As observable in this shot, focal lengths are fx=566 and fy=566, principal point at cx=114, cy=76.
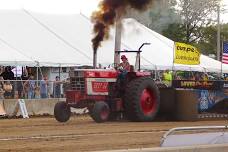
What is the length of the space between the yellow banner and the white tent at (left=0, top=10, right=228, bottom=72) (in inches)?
70.7

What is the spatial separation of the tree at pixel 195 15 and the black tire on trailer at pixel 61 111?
7642mm

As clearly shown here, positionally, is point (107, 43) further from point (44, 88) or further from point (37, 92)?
point (37, 92)

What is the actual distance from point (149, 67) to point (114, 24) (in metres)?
10.4

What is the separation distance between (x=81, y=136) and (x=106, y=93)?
138 inches

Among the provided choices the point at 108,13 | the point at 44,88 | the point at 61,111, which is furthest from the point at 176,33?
the point at 61,111

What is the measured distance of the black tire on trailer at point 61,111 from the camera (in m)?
14.6

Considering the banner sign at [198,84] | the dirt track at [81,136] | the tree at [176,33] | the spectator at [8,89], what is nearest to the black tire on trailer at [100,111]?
the dirt track at [81,136]

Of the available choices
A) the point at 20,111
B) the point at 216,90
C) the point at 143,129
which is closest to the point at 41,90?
the point at 20,111

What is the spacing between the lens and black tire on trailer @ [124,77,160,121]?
14.5m

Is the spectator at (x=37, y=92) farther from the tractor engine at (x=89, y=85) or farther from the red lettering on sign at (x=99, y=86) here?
the red lettering on sign at (x=99, y=86)

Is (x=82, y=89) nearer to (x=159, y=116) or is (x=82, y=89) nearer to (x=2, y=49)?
(x=159, y=116)

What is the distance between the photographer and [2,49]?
22062mm

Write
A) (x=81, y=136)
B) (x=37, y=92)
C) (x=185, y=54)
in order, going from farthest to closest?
1. (x=185, y=54)
2. (x=37, y=92)
3. (x=81, y=136)

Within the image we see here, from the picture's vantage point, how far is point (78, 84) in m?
14.5
